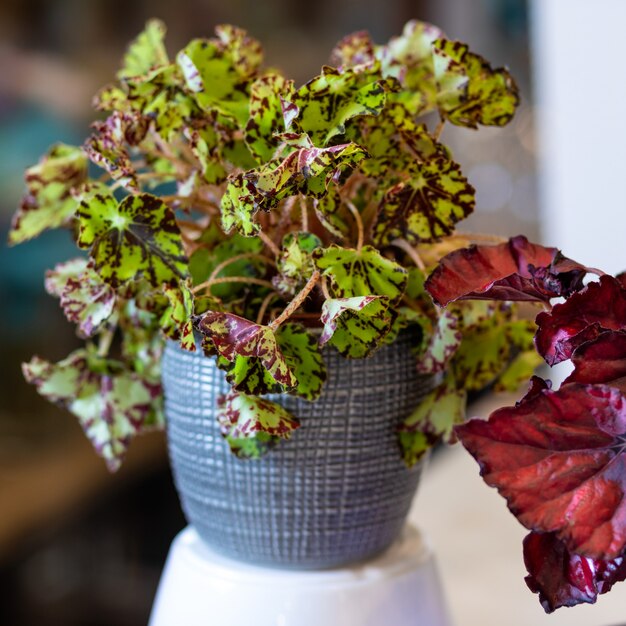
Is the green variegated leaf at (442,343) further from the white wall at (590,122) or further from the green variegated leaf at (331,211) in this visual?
the white wall at (590,122)

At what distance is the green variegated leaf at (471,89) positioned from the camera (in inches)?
17.2

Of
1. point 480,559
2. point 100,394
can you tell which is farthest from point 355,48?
point 480,559

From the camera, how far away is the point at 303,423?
44 cm

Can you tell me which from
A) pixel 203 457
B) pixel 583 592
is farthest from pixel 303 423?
pixel 583 592

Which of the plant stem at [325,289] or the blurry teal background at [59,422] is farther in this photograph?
the blurry teal background at [59,422]

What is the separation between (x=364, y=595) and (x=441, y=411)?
11 centimetres

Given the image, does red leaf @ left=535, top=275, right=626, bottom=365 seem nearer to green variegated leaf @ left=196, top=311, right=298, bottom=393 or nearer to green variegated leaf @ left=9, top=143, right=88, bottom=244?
green variegated leaf @ left=196, top=311, right=298, bottom=393

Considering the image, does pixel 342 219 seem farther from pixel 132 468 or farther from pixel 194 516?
pixel 132 468

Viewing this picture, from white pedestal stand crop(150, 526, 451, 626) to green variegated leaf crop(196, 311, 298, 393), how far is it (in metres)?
0.16

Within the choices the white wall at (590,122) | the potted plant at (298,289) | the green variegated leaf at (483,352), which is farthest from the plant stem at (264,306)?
the white wall at (590,122)

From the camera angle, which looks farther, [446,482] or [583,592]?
[446,482]

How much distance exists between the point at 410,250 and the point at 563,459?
0.18 metres

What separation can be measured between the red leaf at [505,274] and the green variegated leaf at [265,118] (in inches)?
3.8

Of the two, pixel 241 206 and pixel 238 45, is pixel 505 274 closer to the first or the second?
pixel 241 206
